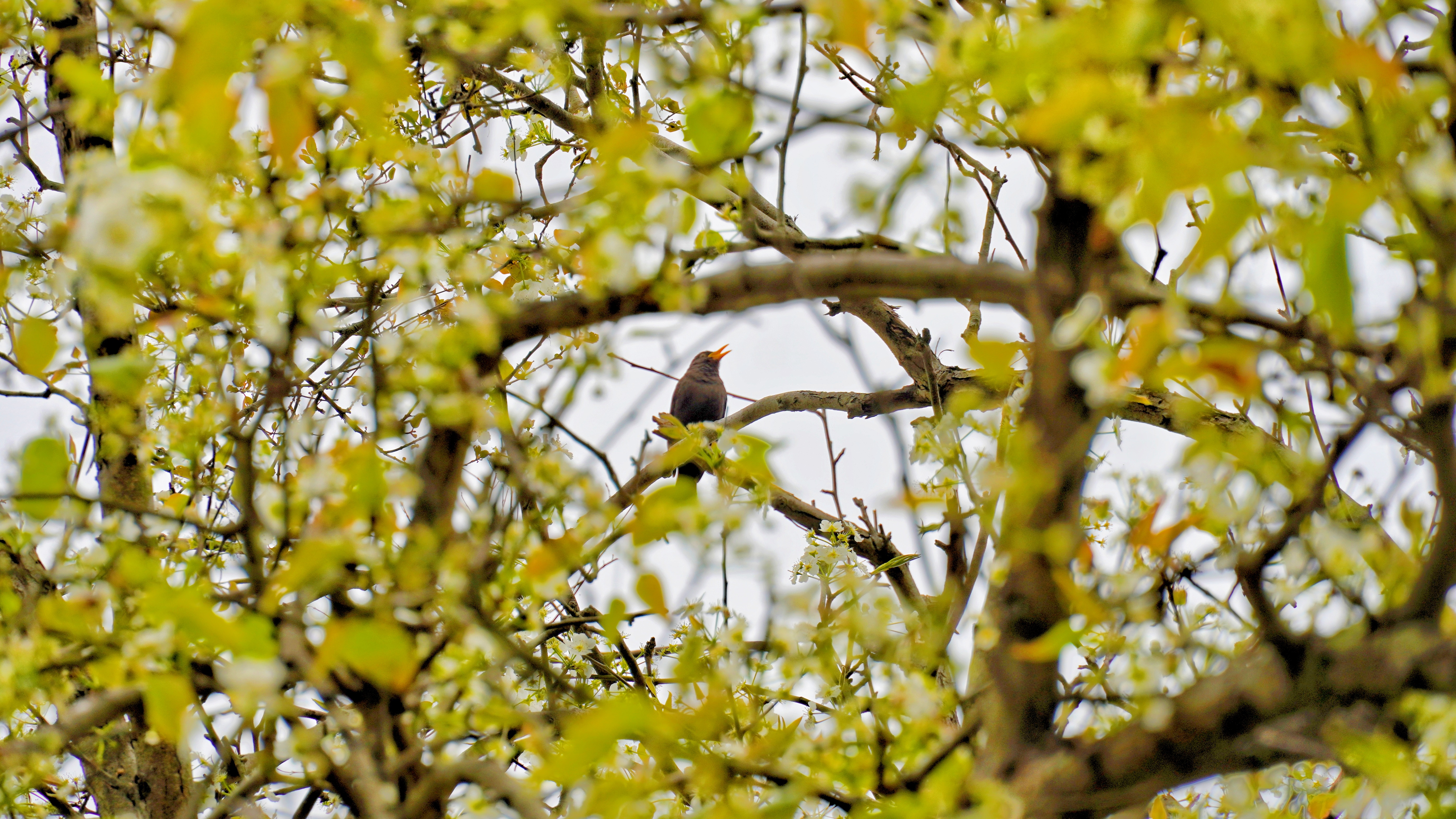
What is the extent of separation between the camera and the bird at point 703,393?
6863 millimetres

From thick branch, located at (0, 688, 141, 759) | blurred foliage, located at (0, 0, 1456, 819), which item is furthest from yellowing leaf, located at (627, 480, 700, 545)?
thick branch, located at (0, 688, 141, 759)

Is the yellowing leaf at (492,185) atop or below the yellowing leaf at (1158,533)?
atop

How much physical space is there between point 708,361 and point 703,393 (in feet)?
1.04

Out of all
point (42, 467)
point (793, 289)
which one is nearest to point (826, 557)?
point (793, 289)

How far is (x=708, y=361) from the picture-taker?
7.06 metres

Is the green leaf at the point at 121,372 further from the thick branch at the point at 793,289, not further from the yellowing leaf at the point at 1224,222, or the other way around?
the yellowing leaf at the point at 1224,222

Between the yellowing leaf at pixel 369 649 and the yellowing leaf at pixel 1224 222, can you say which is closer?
the yellowing leaf at pixel 1224 222

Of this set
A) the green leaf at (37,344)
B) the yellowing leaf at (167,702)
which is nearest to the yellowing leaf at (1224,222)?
the yellowing leaf at (167,702)

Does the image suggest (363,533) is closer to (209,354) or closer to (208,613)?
(209,354)

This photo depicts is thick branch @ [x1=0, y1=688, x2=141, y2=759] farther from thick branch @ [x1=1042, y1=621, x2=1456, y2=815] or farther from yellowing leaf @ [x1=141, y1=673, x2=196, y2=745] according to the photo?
thick branch @ [x1=1042, y1=621, x2=1456, y2=815]

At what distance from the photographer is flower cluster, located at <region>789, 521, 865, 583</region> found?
330cm

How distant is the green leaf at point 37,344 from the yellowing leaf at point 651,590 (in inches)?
31.1

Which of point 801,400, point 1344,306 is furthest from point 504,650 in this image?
point 801,400

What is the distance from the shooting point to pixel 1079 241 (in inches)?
62.2
